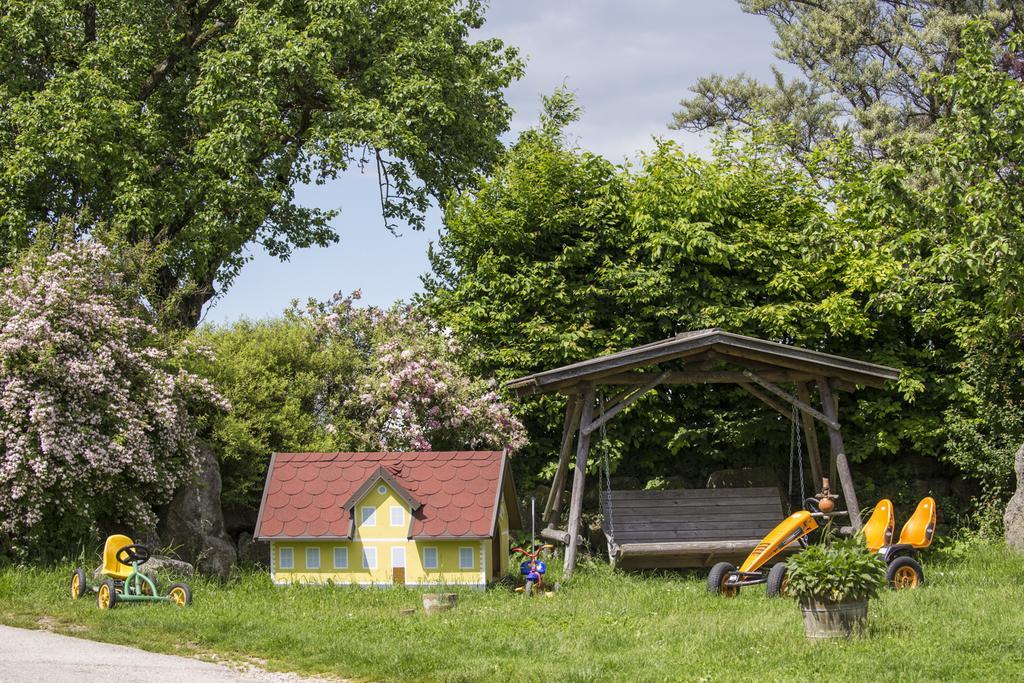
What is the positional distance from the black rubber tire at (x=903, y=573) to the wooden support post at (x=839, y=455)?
1.80 metres

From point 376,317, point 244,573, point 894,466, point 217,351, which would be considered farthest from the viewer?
point 376,317

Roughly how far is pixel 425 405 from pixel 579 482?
4.27 meters

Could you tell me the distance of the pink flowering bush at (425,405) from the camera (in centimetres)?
1853

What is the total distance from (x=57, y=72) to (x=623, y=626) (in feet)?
51.3

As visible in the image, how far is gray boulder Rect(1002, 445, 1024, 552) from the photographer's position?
1672 cm

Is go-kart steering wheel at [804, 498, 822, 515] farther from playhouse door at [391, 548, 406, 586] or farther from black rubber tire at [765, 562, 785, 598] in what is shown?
playhouse door at [391, 548, 406, 586]

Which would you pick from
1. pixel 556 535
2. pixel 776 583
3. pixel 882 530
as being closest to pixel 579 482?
pixel 556 535

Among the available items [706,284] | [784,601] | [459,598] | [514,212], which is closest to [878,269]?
[706,284]

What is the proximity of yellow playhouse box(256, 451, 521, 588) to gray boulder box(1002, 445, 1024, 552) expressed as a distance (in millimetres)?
8131

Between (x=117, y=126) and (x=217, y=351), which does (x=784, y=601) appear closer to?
(x=217, y=351)

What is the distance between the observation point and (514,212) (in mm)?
19422

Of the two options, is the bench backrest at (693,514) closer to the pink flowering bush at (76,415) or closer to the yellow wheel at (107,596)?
the pink flowering bush at (76,415)

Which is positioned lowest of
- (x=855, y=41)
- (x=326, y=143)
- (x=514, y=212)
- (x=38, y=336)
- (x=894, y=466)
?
(x=894, y=466)

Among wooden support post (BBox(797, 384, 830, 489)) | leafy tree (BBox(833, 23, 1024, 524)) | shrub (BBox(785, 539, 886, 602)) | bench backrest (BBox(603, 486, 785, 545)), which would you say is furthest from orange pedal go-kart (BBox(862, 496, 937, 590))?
shrub (BBox(785, 539, 886, 602))
